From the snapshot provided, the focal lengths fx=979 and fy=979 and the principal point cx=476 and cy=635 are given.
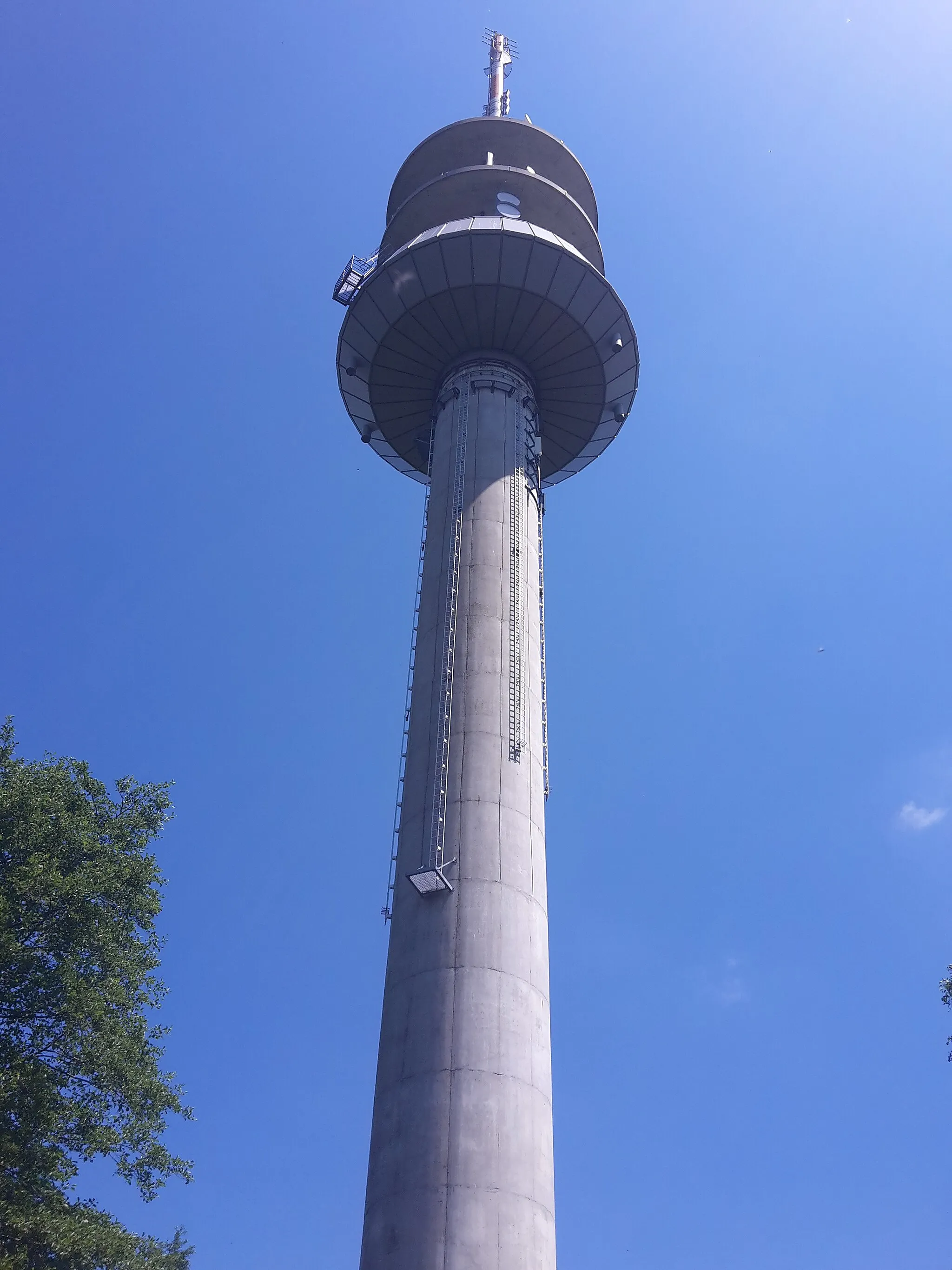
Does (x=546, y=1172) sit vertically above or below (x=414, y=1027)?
below

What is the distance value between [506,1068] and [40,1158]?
1016 cm

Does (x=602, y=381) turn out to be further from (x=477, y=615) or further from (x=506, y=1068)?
(x=506, y=1068)

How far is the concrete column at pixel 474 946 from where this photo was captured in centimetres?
1956

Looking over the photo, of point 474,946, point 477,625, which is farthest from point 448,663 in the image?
point 474,946

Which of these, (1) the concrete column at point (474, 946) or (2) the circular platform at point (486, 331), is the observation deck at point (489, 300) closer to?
(2) the circular platform at point (486, 331)

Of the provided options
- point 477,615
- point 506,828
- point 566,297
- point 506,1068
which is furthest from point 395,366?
point 506,1068

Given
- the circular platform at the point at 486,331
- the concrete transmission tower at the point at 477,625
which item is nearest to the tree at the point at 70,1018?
the concrete transmission tower at the point at 477,625

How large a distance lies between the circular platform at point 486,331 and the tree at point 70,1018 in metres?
18.4

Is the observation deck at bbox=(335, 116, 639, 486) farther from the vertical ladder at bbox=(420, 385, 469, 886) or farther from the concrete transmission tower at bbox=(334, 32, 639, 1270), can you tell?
the vertical ladder at bbox=(420, 385, 469, 886)

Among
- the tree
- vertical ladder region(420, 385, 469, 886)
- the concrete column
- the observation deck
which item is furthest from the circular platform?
the tree

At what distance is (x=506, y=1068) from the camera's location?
2105cm

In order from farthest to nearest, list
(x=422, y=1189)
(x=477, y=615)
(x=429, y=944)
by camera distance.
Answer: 1. (x=477, y=615)
2. (x=429, y=944)
3. (x=422, y=1189)

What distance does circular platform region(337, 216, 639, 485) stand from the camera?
3306cm

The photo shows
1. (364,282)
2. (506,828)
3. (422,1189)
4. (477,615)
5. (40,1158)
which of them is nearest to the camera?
(422,1189)
